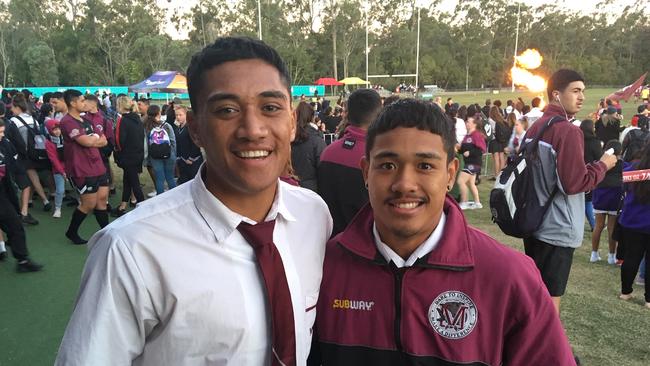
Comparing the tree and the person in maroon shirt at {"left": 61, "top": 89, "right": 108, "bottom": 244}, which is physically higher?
the tree

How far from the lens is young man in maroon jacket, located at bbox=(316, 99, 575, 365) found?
1.42 meters

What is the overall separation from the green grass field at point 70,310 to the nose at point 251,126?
3195mm

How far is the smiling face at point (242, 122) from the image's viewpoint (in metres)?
1.33

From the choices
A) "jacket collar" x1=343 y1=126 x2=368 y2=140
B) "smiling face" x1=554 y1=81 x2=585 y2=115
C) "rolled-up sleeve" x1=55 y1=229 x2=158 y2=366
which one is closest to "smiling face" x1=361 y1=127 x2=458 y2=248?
"rolled-up sleeve" x1=55 y1=229 x2=158 y2=366

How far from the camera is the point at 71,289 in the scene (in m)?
4.62

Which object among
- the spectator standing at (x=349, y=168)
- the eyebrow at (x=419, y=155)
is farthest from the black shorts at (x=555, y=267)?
the eyebrow at (x=419, y=155)

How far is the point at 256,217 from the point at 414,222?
54 cm

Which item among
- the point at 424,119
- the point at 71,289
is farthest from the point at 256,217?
the point at 71,289

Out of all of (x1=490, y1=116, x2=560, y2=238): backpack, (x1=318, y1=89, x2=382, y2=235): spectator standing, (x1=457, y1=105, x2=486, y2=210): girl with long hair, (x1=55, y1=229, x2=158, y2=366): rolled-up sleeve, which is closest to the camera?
(x1=55, y1=229, x2=158, y2=366): rolled-up sleeve

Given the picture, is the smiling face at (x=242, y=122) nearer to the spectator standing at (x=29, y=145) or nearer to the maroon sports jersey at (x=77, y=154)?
the maroon sports jersey at (x=77, y=154)

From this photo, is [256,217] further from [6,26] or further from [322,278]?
[6,26]

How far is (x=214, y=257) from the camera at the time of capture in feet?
4.23

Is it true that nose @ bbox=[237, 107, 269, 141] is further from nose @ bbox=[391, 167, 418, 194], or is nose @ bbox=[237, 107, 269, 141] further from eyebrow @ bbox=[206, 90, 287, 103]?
nose @ bbox=[391, 167, 418, 194]

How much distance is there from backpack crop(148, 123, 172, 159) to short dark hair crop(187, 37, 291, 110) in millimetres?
6505
